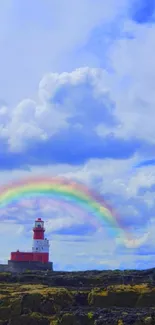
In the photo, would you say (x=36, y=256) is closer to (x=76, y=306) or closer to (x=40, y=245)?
(x=40, y=245)

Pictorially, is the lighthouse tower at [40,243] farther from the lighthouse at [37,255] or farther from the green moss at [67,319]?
the green moss at [67,319]

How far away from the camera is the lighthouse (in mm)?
109938

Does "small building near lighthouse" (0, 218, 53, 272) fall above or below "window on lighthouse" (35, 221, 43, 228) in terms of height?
below

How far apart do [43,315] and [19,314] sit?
1852mm

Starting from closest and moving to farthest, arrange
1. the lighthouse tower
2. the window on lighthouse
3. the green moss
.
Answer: the green moss, the lighthouse tower, the window on lighthouse

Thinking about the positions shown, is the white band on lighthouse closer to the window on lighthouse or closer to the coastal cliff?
the window on lighthouse

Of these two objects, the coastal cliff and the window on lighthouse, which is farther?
the window on lighthouse

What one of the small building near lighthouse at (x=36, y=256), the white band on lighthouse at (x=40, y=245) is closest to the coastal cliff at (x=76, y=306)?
the small building near lighthouse at (x=36, y=256)

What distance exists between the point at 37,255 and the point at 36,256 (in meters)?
0.27

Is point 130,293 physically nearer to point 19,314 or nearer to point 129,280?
point 19,314

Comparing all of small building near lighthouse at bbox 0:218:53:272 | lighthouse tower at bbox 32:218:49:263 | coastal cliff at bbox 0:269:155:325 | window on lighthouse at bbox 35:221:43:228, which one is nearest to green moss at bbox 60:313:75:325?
coastal cliff at bbox 0:269:155:325

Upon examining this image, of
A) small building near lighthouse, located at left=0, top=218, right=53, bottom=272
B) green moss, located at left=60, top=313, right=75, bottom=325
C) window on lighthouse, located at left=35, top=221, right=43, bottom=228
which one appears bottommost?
green moss, located at left=60, top=313, right=75, bottom=325

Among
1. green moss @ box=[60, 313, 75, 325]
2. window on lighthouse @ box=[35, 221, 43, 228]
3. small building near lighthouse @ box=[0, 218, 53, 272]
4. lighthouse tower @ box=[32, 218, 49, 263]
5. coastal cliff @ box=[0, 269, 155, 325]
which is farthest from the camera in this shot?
window on lighthouse @ box=[35, 221, 43, 228]

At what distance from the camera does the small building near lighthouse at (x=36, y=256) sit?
109812mm
